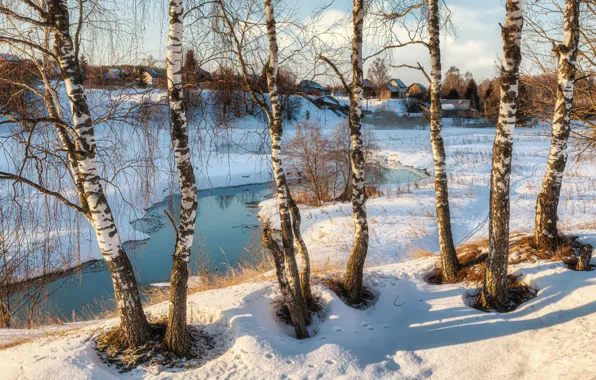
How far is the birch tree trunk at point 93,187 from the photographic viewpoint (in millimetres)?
4453

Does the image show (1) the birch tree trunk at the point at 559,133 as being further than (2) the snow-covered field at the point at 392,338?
Yes

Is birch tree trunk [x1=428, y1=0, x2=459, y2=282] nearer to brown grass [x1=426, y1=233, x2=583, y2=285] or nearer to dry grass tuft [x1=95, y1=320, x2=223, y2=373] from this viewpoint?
brown grass [x1=426, y1=233, x2=583, y2=285]

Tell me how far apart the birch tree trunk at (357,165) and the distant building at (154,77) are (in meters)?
2.75

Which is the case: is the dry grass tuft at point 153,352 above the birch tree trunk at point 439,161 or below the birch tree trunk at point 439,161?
below

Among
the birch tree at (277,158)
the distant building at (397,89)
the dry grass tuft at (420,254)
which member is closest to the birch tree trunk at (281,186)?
the birch tree at (277,158)

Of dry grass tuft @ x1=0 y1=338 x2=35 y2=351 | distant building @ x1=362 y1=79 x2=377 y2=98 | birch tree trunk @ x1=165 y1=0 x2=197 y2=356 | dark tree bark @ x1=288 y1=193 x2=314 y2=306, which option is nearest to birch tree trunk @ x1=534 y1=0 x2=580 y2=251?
distant building @ x1=362 y1=79 x2=377 y2=98

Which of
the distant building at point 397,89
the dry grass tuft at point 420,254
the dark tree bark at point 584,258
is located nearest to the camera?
the dark tree bark at point 584,258

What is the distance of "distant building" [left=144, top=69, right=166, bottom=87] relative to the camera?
192 inches

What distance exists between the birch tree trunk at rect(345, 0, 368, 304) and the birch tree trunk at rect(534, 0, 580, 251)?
311cm

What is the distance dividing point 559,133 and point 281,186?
4.72 m

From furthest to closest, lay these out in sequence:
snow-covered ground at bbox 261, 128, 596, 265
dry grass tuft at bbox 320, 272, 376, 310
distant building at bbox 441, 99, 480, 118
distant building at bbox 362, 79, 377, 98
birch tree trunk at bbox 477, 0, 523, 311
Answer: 1. distant building at bbox 441, 99, 480, 118
2. snow-covered ground at bbox 261, 128, 596, 265
3. dry grass tuft at bbox 320, 272, 376, 310
4. distant building at bbox 362, 79, 377, 98
5. birch tree trunk at bbox 477, 0, 523, 311

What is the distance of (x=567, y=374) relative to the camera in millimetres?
4211

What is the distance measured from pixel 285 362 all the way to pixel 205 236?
1136 cm

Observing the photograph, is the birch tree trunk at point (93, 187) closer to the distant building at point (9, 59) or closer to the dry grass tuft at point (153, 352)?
the dry grass tuft at point (153, 352)
